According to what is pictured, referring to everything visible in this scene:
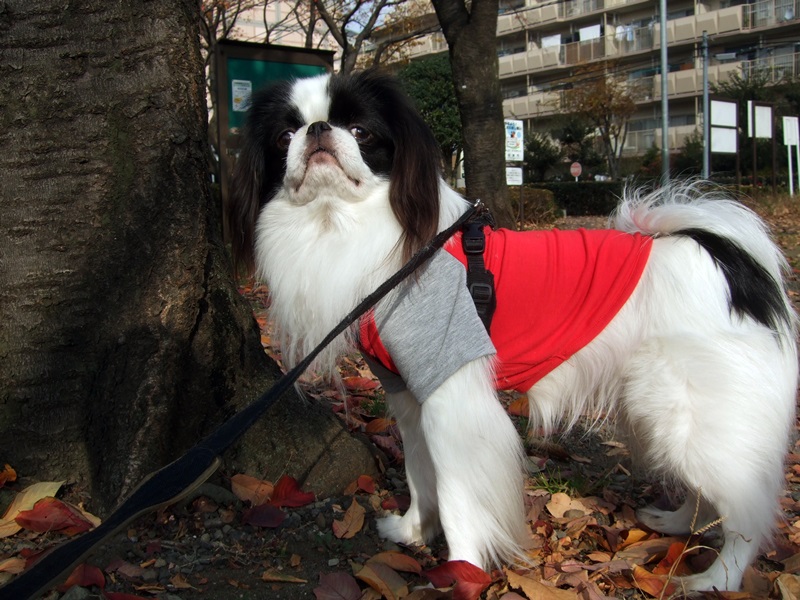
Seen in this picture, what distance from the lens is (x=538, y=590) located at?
6.68 ft

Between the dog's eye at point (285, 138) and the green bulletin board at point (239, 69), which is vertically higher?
the green bulletin board at point (239, 69)

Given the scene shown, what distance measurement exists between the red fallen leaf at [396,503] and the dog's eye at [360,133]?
141cm

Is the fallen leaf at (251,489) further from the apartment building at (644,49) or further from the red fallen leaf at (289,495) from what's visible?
the apartment building at (644,49)

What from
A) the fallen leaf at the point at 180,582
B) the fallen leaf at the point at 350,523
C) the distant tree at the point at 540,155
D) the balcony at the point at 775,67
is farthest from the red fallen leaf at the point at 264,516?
the balcony at the point at 775,67

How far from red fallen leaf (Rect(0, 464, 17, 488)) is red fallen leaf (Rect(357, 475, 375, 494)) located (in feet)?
4.07

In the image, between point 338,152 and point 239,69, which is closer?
point 338,152

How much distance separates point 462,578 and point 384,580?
0.81 feet

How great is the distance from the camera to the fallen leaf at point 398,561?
2.19 metres

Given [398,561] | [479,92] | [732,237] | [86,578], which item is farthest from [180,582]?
[479,92]

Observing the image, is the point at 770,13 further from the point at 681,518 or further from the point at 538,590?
the point at 538,590

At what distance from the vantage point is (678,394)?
204 cm

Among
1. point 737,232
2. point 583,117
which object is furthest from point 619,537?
point 583,117

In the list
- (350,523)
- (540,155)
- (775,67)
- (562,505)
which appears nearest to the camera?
(350,523)

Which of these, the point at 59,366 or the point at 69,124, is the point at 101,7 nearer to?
the point at 69,124
